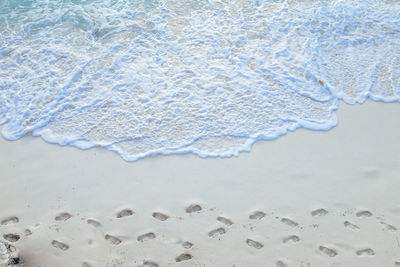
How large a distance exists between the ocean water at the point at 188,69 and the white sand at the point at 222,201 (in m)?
0.26

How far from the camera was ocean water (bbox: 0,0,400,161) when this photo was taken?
185 inches

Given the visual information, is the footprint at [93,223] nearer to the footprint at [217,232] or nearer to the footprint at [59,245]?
the footprint at [59,245]

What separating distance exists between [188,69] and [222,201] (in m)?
2.14

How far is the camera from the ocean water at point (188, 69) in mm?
4711

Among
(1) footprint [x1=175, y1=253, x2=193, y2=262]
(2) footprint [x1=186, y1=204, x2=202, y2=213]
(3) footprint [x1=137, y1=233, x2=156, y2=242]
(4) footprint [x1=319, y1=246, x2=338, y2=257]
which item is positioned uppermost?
(2) footprint [x1=186, y1=204, x2=202, y2=213]

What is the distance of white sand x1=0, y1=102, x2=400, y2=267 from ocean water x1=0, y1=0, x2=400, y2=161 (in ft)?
0.84

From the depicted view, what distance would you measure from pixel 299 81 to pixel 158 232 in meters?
2.68

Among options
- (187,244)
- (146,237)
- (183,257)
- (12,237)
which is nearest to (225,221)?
(187,244)

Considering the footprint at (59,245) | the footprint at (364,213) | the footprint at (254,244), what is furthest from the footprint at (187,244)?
the footprint at (364,213)

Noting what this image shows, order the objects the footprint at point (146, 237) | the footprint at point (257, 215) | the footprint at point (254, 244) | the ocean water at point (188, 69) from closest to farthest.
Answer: the footprint at point (254, 244) < the footprint at point (146, 237) < the footprint at point (257, 215) < the ocean water at point (188, 69)

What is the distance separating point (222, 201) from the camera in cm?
392

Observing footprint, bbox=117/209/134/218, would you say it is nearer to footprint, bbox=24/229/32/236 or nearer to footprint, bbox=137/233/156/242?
footprint, bbox=137/233/156/242

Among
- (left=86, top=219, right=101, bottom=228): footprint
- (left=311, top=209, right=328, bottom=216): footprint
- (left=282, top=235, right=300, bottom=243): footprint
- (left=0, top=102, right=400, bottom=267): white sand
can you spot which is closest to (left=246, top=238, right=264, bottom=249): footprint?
(left=0, top=102, right=400, bottom=267): white sand

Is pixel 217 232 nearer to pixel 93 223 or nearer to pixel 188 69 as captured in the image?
pixel 93 223
